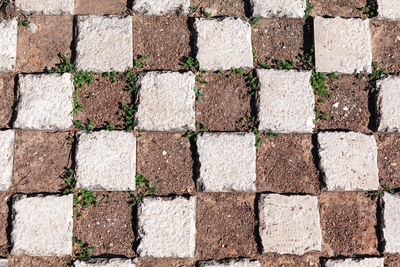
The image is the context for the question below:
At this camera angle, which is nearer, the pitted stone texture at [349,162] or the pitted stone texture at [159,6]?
the pitted stone texture at [349,162]

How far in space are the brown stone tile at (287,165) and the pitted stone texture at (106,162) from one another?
41.1 inches

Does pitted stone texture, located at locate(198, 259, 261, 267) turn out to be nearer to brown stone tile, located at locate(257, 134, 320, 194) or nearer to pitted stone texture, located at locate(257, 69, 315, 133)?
brown stone tile, located at locate(257, 134, 320, 194)

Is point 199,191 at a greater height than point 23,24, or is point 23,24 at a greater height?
point 23,24

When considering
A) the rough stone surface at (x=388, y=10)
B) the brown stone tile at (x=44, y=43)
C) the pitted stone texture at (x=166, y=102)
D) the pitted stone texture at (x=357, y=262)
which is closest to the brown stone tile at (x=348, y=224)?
the pitted stone texture at (x=357, y=262)

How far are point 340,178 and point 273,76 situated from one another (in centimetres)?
98

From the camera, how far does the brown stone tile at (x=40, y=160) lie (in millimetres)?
3006

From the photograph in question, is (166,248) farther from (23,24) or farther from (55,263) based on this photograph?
(23,24)

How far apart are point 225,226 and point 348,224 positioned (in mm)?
999

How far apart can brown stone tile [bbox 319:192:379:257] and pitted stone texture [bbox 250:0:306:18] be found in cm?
152

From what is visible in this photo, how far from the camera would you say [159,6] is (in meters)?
3.15

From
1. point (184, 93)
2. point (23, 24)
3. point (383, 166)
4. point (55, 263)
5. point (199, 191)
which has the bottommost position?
point (55, 263)

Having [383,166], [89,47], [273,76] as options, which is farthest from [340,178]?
[89,47]

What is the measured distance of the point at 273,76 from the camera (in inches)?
122

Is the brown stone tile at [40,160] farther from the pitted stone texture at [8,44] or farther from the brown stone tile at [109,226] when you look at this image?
the pitted stone texture at [8,44]
